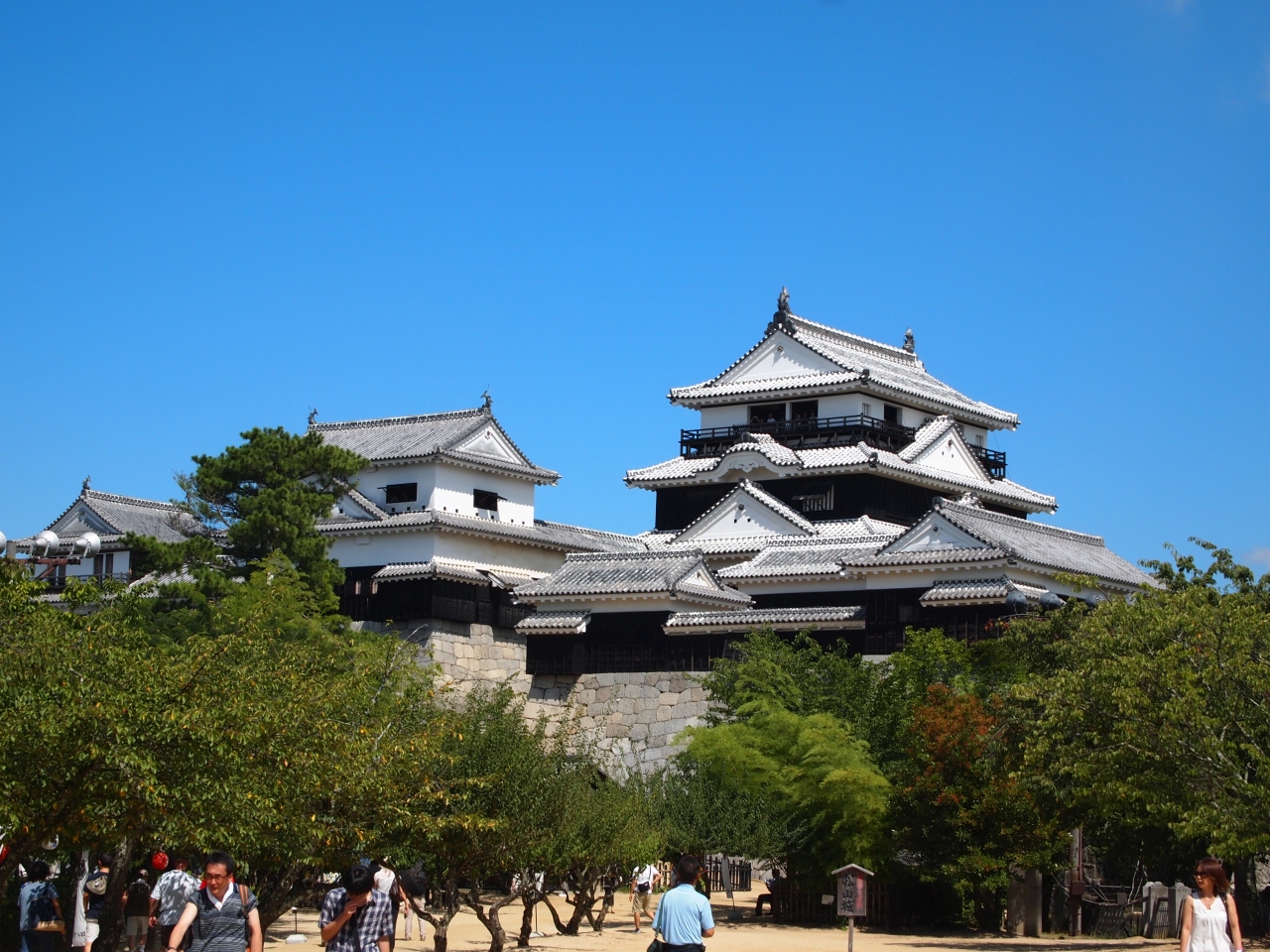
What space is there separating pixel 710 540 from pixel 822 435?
502 cm

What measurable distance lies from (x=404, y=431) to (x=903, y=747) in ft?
74.7

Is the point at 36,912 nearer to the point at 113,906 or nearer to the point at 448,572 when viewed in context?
the point at 113,906

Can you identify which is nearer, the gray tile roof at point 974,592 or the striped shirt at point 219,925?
the striped shirt at point 219,925

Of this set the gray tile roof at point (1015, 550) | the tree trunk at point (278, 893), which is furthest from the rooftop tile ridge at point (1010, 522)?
the tree trunk at point (278, 893)

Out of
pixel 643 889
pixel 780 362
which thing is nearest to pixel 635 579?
pixel 643 889

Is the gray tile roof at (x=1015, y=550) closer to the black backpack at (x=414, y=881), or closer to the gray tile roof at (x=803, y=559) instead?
the gray tile roof at (x=803, y=559)

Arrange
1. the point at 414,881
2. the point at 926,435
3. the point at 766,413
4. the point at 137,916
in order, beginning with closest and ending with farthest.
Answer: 1. the point at 137,916
2. the point at 414,881
3. the point at 926,435
4. the point at 766,413

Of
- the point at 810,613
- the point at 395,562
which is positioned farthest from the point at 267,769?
the point at 395,562

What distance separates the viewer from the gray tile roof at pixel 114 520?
46.9 meters

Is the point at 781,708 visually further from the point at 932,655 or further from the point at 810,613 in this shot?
the point at 810,613

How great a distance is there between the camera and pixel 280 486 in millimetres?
38469

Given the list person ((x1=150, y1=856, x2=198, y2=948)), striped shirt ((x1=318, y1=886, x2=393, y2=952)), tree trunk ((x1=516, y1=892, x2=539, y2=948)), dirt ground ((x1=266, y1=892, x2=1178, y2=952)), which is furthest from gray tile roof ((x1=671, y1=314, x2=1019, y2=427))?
striped shirt ((x1=318, y1=886, x2=393, y2=952))

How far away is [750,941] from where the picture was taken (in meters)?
25.6

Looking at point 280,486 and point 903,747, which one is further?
point 280,486
